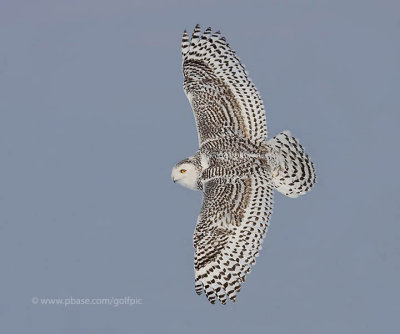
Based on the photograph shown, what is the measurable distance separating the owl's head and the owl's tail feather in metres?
1.40

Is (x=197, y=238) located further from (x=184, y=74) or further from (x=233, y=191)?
(x=184, y=74)

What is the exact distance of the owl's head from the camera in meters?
19.3

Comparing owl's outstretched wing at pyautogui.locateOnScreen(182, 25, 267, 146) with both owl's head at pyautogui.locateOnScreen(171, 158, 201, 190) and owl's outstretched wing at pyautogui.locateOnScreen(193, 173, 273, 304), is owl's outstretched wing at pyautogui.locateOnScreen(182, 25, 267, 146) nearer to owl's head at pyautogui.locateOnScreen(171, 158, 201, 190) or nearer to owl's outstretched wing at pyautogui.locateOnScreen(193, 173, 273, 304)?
owl's head at pyautogui.locateOnScreen(171, 158, 201, 190)

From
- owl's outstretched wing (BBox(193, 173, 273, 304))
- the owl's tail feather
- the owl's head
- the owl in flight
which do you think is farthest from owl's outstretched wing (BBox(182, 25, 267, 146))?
owl's outstretched wing (BBox(193, 173, 273, 304))

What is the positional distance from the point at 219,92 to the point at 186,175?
1.64 meters

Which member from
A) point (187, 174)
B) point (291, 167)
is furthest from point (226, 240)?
point (291, 167)

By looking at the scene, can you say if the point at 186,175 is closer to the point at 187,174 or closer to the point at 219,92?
the point at 187,174

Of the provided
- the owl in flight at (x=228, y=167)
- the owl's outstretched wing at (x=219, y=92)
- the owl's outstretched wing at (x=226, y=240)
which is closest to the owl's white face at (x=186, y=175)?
the owl in flight at (x=228, y=167)

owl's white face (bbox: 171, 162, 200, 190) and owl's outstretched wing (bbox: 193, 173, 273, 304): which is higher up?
owl's white face (bbox: 171, 162, 200, 190)

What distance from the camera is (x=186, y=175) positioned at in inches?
761

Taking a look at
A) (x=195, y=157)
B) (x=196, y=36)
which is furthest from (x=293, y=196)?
(x=196, y=36)

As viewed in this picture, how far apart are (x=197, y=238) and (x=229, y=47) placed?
11.9 ft

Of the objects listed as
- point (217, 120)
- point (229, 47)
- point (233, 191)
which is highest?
point (229, 47)

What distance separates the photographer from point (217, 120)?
19422mm
